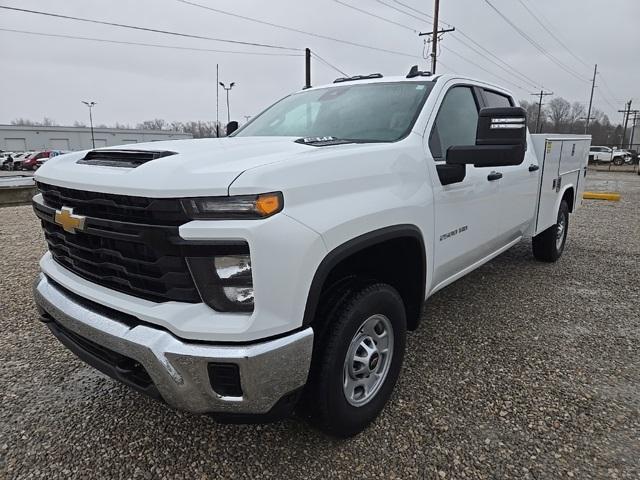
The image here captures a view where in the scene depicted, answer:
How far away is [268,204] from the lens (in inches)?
67.1

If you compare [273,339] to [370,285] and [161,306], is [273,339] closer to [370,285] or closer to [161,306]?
[161,306]

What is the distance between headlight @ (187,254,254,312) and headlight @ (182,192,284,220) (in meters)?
0.15

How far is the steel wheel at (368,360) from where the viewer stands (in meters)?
2.23

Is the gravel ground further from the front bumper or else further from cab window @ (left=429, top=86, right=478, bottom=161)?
cab window @ (left=429, top=86, right=478, bottom=161)

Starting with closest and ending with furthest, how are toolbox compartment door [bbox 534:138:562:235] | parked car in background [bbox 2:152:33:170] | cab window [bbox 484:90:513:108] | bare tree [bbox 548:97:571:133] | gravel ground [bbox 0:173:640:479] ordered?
gravel ground [bbox 0:173:640:479] < cab window [bbox 484:90:513:108] < toolbox compartment door [bbox 534:138:562:235] < parked car in background [bbox 2:152:33:170] < bare tree [bbox 548:97:571:133]

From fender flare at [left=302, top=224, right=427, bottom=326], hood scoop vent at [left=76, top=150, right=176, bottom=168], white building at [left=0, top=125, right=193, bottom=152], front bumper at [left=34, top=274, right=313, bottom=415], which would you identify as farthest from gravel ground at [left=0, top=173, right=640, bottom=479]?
white building at [left=0, top=125, right=193, bottom=152]

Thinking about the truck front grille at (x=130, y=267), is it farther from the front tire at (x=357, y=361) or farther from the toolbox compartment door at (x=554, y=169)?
the toolbox compartment door at (x=554, y=169)

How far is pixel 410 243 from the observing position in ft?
8.32

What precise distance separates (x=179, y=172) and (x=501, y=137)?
1679mm

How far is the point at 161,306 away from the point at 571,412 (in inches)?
90.5

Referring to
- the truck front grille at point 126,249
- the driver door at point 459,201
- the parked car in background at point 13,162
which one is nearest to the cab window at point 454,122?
the driver door at point 459,201

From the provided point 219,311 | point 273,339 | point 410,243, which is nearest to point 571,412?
point 410,243

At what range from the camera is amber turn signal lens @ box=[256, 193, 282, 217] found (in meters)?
1.69

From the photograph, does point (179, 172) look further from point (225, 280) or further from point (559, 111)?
point (559, 111)
